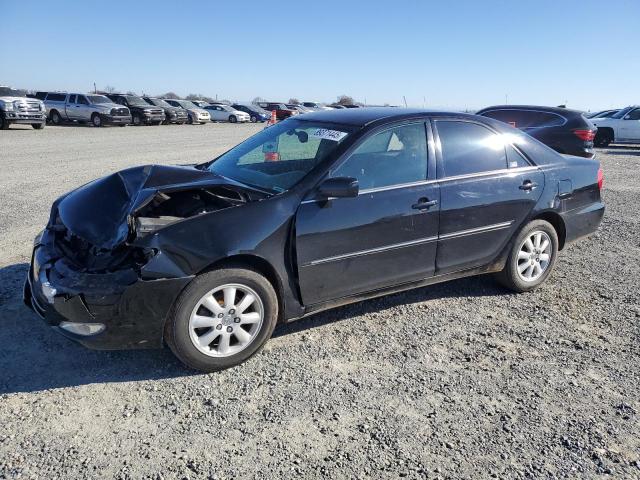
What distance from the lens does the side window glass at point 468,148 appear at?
4.26 m

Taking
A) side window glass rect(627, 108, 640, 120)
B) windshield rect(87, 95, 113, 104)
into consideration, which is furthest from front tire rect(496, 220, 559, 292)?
windshield rect(87, 95, 113, 104)

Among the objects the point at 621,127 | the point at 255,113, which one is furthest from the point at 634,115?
the point at 255,113

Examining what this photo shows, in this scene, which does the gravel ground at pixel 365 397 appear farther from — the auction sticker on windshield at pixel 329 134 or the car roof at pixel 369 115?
the car roof at pixel 369 115

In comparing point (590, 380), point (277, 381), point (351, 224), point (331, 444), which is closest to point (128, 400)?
point (277, 381)

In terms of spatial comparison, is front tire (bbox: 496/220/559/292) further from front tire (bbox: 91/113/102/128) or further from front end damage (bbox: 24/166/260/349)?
front tire (bbox: 91/113/102/128)

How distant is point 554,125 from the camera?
40.5 ft

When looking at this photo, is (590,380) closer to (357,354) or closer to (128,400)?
(357,354)

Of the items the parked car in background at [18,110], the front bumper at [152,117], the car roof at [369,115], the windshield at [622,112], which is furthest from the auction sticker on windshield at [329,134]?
the front bumper at [152,117]

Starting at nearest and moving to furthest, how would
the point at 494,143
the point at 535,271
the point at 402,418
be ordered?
the point at 402,418, the point at 494,143, the point at 535,271

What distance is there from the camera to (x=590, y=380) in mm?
3412

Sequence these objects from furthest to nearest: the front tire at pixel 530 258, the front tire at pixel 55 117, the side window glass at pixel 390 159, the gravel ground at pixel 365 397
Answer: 1. the front tire at pixel 55 117
2. the front tire at pixel 530 258
3. the side window glass at pixel 390 159
4. the gravel ground at pixel 365 397

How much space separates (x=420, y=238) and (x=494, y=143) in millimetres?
1213

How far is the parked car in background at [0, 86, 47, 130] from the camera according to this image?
21016 millimetres

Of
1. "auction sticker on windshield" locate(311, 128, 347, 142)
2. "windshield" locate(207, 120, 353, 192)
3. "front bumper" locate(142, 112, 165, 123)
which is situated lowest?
"windshield" locate(207, 120, 353, 192)
